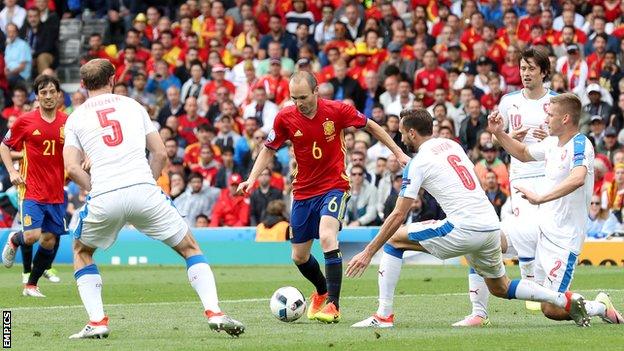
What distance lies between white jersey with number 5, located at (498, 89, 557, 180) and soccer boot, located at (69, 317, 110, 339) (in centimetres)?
484

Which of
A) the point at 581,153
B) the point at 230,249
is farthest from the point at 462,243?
the point at 230,249

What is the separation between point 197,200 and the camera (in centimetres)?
2589

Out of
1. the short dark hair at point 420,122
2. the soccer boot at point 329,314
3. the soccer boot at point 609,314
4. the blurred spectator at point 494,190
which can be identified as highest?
the short dark hair at point 420,122

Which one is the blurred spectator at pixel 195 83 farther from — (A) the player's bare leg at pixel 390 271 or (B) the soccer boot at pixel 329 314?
(A) the player's bare leg at pixel 390 271

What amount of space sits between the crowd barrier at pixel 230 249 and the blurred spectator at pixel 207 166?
2.14 m

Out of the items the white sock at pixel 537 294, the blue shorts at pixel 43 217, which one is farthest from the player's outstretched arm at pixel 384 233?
the blue shorts at pixel 43 217

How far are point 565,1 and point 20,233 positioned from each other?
13.6 m

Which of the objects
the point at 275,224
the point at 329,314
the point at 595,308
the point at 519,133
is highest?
the point at 519,133

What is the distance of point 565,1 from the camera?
27234mm

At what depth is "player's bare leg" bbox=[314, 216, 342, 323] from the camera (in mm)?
12406

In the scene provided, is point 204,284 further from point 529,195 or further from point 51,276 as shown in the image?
point 51,276

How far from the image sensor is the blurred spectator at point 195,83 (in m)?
29.0

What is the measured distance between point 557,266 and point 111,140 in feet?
12.9

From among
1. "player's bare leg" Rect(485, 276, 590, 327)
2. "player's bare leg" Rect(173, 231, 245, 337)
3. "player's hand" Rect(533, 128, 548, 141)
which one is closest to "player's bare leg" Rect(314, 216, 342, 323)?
"player's bare leg" Rect(485, 276, 590, 327)
